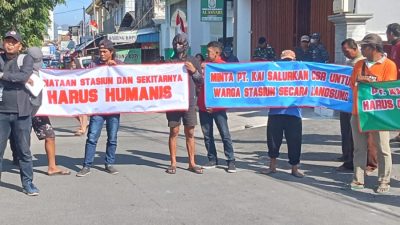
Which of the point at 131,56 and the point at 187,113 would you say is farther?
the point at 131,56

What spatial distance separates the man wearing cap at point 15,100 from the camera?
21.9ft

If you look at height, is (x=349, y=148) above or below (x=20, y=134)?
below

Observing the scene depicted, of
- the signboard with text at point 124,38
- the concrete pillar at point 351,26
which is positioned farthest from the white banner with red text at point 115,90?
the signboard with text at point 124,38

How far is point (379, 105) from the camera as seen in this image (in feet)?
23.7

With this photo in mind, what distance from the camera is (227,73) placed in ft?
27.9

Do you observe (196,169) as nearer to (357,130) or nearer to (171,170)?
(171,170)

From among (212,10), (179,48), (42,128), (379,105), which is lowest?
(42,128)

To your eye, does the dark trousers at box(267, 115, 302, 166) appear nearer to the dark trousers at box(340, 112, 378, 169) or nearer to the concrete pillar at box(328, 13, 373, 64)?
the dark trousers at box(340, 112, 378, 169)

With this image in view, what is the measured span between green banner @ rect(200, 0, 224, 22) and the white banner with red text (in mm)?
8943

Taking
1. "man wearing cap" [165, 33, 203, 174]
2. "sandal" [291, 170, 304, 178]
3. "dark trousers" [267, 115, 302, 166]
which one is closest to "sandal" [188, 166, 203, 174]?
"man wearing cap" [165, 33, 203, 174]

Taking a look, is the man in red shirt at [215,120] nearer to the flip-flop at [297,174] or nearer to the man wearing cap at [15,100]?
the flip-flop at [297,174]

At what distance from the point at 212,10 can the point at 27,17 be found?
5.30 meters

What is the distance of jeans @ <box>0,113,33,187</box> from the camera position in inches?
265

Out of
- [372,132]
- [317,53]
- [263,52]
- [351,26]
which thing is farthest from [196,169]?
[351,26]
